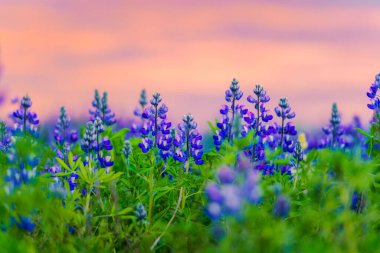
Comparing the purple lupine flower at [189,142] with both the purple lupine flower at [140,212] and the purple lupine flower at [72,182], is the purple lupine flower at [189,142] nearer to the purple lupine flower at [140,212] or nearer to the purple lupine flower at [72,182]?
the purple lupine flower at [72,182]

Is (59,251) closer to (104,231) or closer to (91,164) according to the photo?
(104,231)

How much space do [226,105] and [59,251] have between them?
2.27 meters

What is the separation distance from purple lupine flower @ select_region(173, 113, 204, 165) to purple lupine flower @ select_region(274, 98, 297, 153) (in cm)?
75

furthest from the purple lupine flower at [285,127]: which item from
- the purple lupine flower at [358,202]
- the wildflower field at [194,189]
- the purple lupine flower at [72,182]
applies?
the purple lupine flower at [72,182]

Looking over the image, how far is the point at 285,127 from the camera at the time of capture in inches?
232

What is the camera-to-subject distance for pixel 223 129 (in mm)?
5562

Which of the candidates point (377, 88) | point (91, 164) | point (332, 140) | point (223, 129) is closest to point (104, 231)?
point (91, 164)

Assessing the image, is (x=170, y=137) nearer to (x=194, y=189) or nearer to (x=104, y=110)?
(x=194, y=189)

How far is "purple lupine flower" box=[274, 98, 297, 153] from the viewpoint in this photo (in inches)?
229

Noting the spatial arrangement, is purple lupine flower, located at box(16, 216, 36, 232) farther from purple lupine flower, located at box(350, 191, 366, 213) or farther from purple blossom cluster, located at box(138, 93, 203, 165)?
purple lupine flower, located at box(350, 191, 366, 213)

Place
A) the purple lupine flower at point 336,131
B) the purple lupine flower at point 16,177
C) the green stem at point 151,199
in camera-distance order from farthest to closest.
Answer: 1. the purple lupine flower at point 336,131
2. the green stem at point 151,199
3. the purple lupine flower at point 16,177

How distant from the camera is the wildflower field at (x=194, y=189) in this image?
320 cm

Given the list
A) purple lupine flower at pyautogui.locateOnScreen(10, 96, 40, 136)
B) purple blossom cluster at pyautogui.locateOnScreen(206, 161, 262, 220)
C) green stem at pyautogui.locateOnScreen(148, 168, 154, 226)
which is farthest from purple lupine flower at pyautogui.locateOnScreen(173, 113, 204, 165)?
purple blossom cluster at pyautogui.locateOnScreen(206, 161, 262, 220)

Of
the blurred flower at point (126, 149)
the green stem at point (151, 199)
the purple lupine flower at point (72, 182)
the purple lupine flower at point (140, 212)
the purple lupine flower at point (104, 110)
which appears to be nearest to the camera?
the purple lupine flower at point (140, 212)
